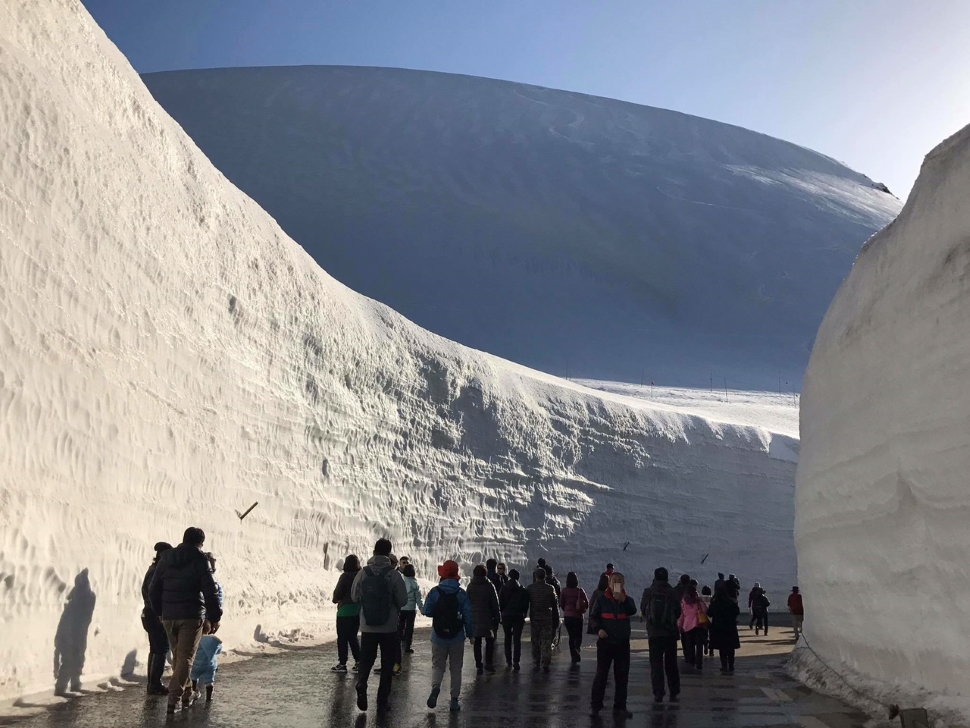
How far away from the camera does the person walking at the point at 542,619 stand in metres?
12.5

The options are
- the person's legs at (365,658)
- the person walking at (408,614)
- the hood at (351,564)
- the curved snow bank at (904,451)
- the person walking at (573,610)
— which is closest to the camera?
the curved snow bank at (904,451)

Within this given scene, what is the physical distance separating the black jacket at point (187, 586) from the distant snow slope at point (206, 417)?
1475 mm

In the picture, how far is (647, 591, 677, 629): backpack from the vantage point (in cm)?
981

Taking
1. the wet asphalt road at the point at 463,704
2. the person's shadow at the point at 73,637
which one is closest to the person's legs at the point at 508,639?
the wet asphalt road at the point at 463,704

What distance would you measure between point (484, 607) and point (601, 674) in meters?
3.35

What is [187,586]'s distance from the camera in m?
7.98

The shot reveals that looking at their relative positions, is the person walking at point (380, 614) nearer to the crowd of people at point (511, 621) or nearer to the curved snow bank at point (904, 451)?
the crowd of people at point (511, 621)

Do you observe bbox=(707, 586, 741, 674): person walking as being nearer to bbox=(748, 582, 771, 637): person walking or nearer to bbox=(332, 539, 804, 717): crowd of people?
bbox=(332, 539, 804, 717): crowd of people

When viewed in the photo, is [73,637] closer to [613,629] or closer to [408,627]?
[613,629]

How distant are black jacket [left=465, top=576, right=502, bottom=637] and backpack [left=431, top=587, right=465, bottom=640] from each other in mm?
3146

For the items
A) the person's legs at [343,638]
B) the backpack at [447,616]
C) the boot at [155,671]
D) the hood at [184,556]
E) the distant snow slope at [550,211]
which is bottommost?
the boot at [155,671]

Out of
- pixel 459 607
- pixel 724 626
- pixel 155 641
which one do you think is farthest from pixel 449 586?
pixel 724 626

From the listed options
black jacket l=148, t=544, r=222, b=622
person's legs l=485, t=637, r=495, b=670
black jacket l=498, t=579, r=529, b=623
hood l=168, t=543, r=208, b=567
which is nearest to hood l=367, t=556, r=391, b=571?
black jacket l=148, t=544, r=222, b=622

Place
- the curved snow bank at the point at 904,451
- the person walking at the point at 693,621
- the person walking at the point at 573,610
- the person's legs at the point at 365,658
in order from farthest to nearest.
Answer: the person walking at the point at 573,610
the person walking at the point at 693,621
the person's legs at the point at 365,658
the curved snow bank at the point at 904,451
